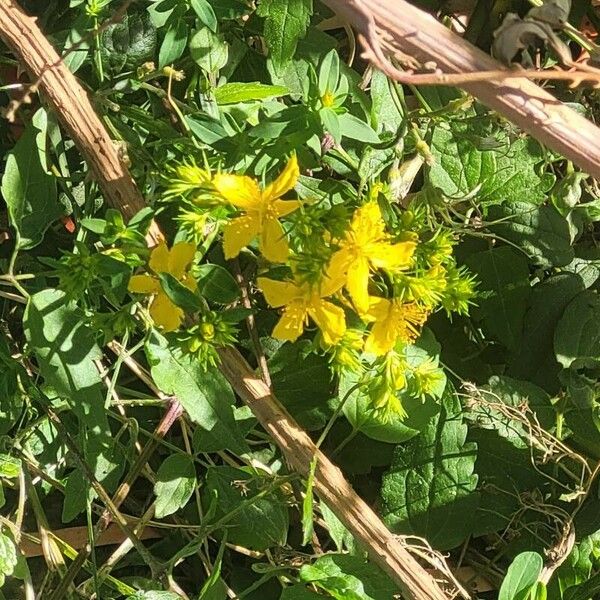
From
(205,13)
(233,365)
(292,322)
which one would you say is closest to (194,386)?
(233,365)

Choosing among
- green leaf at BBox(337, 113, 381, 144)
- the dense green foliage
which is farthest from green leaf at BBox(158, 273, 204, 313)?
green leaf at BBox(337, 113, 381, 144)

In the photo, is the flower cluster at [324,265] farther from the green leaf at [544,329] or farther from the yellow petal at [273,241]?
the green leaf at [544,329]

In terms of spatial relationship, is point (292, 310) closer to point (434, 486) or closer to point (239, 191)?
point (239, 191)

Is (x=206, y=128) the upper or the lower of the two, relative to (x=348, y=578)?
upper

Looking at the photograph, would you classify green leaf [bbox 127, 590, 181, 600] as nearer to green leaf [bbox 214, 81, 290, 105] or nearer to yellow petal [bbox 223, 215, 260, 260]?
yellow petal [bbox 223, 215, 260, 260]

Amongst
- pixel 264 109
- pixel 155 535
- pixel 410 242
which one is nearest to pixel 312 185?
pixel 264 109

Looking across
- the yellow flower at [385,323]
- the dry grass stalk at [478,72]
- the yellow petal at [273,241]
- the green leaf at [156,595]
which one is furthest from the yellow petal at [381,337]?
Result: the green leaf at [156,595]

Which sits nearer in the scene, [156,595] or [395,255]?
[395,255]
